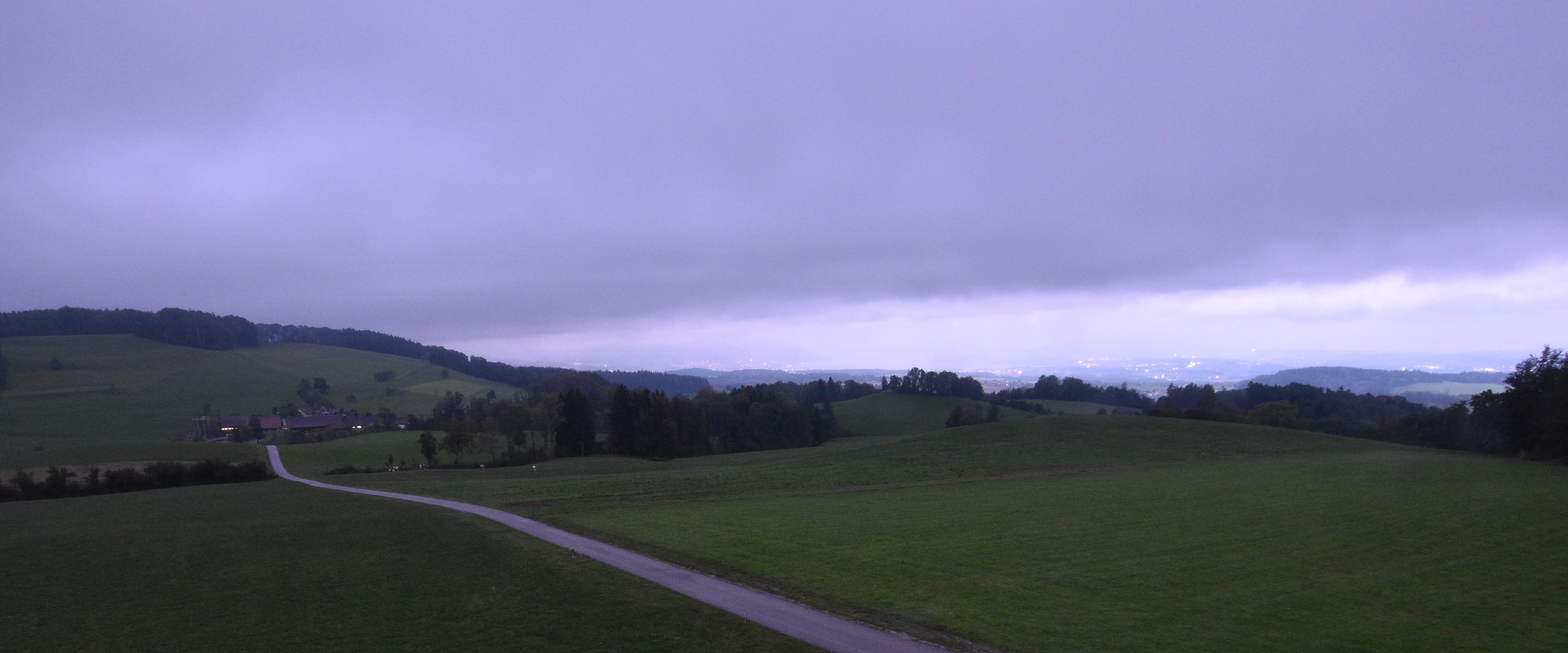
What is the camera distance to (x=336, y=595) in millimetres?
16641

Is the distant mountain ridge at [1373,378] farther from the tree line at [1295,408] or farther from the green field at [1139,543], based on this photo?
the green field at [1139,543]

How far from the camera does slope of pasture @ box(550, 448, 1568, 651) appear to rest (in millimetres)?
12883

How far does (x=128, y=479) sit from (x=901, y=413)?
328 ft

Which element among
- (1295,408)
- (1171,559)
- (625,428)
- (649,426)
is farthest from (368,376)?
(1171,559)

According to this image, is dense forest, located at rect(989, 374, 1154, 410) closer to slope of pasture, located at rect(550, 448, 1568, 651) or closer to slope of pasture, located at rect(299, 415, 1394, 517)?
slope of pasture, located at rect(299, 415, 1394, 517)

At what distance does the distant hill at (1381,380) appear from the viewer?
146m

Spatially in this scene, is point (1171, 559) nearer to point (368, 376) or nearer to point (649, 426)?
point (649, 426)

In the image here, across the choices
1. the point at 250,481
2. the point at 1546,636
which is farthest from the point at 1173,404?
the point at 250,481

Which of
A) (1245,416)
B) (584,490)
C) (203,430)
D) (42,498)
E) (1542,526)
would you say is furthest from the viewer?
(203,430)

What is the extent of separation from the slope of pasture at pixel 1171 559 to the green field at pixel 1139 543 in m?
0.08

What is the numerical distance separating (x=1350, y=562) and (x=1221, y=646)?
8.92m

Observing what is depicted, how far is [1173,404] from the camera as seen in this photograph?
305ft

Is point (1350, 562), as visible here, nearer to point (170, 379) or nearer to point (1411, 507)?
point (1411, 507)

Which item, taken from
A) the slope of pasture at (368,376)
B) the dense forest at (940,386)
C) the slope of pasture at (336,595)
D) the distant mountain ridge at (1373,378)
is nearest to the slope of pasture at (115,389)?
the slope of pasture at (368,376)
